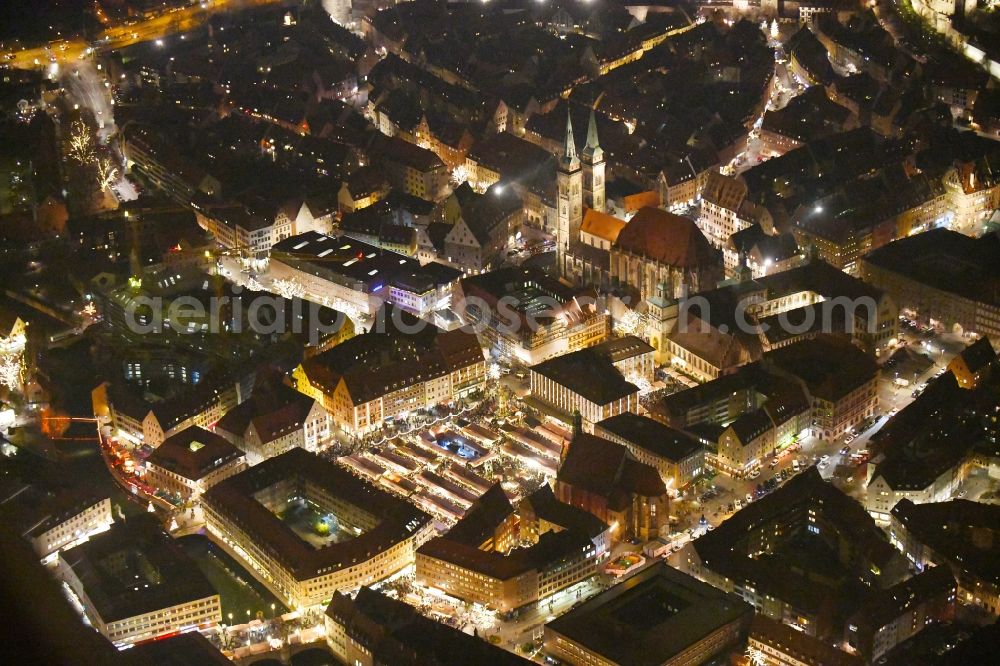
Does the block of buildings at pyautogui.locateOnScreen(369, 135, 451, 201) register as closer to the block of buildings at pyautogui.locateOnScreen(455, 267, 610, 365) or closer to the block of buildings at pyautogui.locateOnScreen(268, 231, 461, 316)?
the block of buildings at pyautogui.locateOnScreen(268, 231, 461, 316)

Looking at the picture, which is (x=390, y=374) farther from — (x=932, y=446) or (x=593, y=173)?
(x=932, y=446)

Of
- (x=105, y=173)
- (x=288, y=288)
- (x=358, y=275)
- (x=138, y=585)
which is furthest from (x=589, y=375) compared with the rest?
(x=105, y=173)

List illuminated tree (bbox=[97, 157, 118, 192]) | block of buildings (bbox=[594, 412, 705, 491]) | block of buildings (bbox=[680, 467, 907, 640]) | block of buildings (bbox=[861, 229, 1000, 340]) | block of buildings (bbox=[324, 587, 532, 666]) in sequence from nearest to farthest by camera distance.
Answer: block of buildings (bbox=[324, 587, 532, 666]) < block of buildings (bbox=[680, 467, 907, 640]) < block of buildings (bbox=[594, 412, 705, 491]) < block of buildings (bbox=[861, 229, 1000, 340]) < illuminated tree (bbox=[97, 157, 118, 192])

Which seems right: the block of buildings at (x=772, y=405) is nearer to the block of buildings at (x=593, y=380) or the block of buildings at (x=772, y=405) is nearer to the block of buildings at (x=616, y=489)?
the block of buildings at (x=593, y=380)

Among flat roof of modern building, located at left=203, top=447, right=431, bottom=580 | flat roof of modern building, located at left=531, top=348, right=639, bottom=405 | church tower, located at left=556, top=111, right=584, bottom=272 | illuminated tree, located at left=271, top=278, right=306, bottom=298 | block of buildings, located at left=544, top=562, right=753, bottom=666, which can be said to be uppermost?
church tower, located at left=556, top=111, right=584, bottom=272

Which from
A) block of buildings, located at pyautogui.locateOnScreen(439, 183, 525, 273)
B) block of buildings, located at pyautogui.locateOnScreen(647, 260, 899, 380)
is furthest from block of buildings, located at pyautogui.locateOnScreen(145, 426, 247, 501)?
block of buildings, located at pyautogui.locateOnScreen(439, 183, 525, 273)

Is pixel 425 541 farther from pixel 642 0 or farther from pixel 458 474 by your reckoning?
pixel 642 0

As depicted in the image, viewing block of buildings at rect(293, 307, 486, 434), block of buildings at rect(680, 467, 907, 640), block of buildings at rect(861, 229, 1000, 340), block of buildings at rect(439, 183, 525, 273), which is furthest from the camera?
block of buildings at rect(439, 183, 525, 273)
